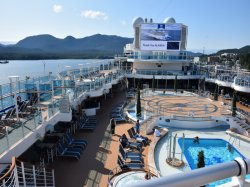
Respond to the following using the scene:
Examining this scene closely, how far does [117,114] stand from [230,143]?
851 centimetres

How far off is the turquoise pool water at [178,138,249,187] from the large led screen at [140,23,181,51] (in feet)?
71.9

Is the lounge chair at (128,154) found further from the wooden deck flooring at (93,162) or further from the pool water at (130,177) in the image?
the pool water at (130,177)

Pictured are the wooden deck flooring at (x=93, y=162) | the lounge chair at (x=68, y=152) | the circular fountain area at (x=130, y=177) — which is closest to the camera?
the circular fountain area at (x=130, y=177)

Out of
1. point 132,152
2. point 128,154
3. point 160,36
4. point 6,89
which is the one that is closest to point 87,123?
point 132,152

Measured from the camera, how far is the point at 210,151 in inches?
525

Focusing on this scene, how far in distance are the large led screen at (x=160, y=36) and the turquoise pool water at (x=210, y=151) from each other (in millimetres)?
21918

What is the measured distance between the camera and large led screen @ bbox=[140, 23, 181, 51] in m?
33.8

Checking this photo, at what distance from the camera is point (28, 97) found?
12.6 m

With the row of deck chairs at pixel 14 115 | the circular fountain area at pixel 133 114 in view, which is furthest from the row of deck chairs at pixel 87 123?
the row of deck chairs at pixel 14 115

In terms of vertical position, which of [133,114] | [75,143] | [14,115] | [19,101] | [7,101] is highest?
[7,101]

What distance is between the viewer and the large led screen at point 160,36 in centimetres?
3378

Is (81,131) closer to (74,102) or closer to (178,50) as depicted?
(74,102)

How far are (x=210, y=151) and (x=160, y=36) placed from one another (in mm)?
23644

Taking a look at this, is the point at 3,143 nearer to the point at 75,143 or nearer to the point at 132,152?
the point at 75,143
